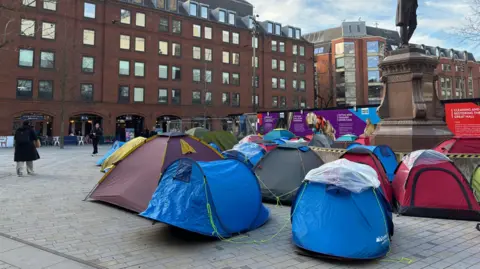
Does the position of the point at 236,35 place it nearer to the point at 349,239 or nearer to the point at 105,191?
the point at 105,191

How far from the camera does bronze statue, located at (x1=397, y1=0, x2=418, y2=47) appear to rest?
12.4 meters

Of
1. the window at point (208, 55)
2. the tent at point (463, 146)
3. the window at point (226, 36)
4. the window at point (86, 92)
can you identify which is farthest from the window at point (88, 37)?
the tent at point (463, 146)

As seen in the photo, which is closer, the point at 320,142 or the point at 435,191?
the point at 435,191

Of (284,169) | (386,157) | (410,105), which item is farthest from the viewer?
(410,105)

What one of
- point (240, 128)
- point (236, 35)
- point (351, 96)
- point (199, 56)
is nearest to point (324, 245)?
point (240, 128)

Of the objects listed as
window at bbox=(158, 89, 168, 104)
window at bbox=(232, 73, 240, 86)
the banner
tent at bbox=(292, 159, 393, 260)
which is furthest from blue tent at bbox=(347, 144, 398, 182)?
window at bbox=(232, 73, 240, 86)

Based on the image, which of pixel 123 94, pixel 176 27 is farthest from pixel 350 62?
pixel 123 94

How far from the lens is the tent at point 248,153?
10.1 metres

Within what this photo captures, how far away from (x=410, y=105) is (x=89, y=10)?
37.0 meters

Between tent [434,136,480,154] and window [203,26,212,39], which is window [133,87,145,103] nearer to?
window [203,26,212,39]

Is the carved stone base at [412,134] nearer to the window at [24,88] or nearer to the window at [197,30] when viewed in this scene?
the window at [24,88]

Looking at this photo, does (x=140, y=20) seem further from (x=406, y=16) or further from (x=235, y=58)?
(x=406, y=16)

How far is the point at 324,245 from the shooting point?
4.47 meters

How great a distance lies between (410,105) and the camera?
1121 centimetres
